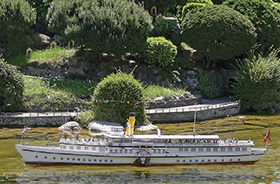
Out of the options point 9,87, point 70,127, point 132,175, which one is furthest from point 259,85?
point 132,175

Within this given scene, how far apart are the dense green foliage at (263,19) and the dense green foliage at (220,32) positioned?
101 inches

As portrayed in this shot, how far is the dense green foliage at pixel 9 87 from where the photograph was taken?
56906 millimetres

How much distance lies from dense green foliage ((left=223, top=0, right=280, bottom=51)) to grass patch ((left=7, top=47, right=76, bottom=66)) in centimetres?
2773

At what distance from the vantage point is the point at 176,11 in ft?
294

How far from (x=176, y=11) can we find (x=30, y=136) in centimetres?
4787

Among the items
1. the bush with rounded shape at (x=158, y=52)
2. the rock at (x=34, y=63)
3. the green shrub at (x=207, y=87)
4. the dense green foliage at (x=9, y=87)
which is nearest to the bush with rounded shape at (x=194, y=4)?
the bush with rounded shape at (x=158, y=52)

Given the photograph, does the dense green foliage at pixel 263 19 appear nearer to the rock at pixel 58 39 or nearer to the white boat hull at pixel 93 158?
the rock at pixel 58 39

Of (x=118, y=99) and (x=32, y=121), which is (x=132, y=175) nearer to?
(x=118, y=99)

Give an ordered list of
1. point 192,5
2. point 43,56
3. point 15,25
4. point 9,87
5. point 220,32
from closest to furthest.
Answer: point 9,87 → point 43,56 → point 15,25 → point 220,32 → point 192,5

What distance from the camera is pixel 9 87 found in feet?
188

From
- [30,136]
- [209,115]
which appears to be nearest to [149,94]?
[209,115]

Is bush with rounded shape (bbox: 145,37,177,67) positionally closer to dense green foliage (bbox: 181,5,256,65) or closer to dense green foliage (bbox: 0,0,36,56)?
dense green foliage (bbox: 181,5,256,65)

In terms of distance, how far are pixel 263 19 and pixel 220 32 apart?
892cm

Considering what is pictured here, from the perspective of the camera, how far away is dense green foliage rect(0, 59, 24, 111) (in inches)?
2240
